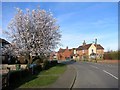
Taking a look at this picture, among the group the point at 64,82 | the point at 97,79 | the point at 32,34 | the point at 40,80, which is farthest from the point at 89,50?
A: the point at 64,82

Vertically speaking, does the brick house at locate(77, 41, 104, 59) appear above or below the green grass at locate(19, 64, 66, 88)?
above

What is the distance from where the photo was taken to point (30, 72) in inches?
958

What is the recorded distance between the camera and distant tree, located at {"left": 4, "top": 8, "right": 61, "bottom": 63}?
34.8m

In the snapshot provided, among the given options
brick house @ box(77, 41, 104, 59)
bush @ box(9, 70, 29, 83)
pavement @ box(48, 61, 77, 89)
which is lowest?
pavement @ box(48, 61, 77, 89)

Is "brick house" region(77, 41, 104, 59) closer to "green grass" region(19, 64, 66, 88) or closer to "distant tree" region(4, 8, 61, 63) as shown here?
"distant tree" region(4, 8, 61, 63)

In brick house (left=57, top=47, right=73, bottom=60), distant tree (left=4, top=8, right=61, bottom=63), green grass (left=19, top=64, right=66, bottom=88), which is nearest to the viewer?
green grass (left=19, top=64, right=66, bottom=88)

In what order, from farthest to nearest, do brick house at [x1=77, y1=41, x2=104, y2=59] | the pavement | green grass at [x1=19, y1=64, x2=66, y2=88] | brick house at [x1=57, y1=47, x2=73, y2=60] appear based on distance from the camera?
brick house at [x1=57, y1=47, x2=73, y2=60], brick house at [x1=77, y1=41, x2=104, y2=59], green grass at [x1=19, y1=64, x2=66, y2=88], the pavement

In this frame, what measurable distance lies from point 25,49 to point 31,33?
7.88 ft

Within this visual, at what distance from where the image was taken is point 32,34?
35125 millimetres

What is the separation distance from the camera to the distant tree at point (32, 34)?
34.8 metres

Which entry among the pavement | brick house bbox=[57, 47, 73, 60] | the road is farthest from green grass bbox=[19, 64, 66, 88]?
brick house bbox=[57, 47, 73, 60]

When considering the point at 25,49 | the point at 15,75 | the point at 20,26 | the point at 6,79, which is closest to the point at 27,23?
the point at 20,26

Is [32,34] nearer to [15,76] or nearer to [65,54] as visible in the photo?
[15,76]

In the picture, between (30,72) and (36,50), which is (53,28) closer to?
(36,50)
